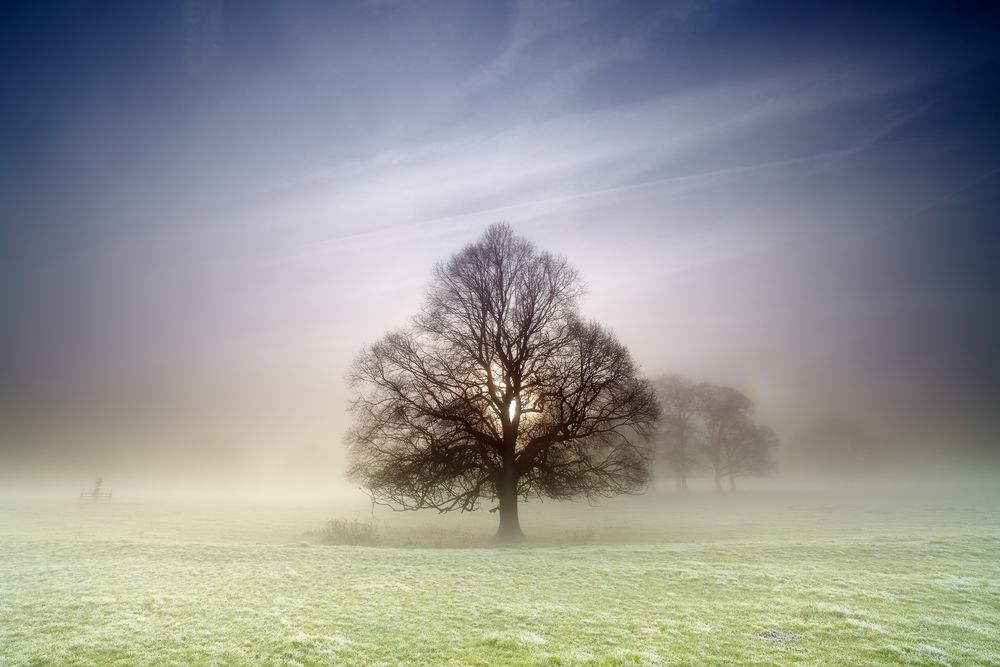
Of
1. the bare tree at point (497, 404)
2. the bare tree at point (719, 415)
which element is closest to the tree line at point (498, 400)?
the bare tree at point (497, 404)

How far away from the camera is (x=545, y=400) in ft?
73.5

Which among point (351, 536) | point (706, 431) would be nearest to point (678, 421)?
point (706, 431)

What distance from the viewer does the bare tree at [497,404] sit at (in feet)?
71.7

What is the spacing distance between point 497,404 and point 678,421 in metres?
42.3

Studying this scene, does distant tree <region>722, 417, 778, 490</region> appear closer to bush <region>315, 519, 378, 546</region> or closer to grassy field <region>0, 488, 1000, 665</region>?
grassy field <region>0, 488, 1000, 665</region>

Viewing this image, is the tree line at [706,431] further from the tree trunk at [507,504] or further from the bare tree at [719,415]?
the tree trunk at [507,504]

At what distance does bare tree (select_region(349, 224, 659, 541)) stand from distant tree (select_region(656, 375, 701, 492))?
37.9m

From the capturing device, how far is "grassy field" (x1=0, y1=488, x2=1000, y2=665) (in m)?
7.23

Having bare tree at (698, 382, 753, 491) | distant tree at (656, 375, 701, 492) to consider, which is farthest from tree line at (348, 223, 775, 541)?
bare tree at (698, 382, 753, 491)

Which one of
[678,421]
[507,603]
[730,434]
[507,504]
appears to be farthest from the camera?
[730,434]

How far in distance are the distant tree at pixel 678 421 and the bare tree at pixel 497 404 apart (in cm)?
3793

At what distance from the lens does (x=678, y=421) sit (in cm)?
5772

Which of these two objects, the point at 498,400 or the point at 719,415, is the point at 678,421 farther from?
the point at 498,400

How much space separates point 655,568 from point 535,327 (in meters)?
12.2
